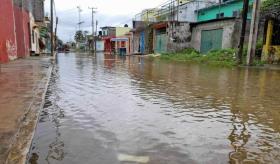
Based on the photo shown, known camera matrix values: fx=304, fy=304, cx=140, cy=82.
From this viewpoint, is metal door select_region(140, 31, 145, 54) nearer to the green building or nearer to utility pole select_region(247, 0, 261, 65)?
the green building

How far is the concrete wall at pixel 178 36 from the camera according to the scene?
32.4m

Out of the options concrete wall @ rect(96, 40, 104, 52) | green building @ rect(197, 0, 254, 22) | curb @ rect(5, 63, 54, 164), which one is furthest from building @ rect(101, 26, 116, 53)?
curb @ rect(5, 63, 54, 164)

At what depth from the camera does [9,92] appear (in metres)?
7.55

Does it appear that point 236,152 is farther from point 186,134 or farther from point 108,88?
point 108,88

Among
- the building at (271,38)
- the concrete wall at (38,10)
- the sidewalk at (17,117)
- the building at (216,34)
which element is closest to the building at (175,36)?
the building at (216,34)

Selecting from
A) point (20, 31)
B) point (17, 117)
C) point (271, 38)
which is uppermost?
point (20, 31)

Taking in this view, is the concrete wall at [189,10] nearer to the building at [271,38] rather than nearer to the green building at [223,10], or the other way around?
the green building at [223,10]

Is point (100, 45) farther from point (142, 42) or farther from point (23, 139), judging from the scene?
point (23, 139)

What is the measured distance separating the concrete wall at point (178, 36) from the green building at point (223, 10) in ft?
14.7

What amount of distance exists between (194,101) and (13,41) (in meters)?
16.5

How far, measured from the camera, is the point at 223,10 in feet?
111

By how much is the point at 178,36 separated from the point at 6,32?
19.1 metres

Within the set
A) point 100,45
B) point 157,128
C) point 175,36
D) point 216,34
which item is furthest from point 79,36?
point 157,128

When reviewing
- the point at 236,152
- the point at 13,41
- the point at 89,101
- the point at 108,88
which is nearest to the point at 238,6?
the point at 13,41
